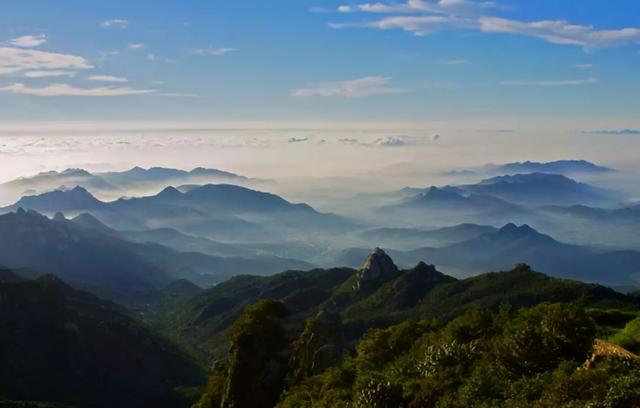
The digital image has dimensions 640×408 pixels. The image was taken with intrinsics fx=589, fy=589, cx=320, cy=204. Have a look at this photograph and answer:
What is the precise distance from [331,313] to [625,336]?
40.6 meters

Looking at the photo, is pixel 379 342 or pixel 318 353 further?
pixel 318 353

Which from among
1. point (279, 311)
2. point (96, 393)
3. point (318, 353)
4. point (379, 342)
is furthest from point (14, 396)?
point (379, 342)

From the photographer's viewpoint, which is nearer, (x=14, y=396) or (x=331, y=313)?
(x=331, y=313)

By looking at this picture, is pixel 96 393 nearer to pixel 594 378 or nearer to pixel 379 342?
pixel 379 342

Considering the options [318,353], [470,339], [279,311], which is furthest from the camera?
[279,311]

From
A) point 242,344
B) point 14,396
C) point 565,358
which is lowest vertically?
point 14,396

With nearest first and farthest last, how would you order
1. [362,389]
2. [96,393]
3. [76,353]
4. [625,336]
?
[362,389] → [625,336] → [96,393] → [76,353]

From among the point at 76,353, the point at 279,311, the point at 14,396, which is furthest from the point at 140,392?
the point at 279,311

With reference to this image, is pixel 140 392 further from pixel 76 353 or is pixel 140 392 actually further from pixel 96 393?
pixel 76 353

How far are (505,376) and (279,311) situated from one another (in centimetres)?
4679

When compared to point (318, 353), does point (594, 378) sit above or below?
above

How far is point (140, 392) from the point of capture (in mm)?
193000

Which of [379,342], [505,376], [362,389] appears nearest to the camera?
[505,376]

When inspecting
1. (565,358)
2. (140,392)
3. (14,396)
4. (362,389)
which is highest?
(565,358)
